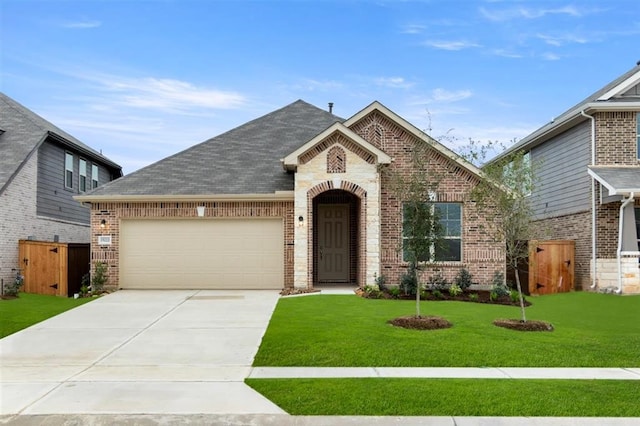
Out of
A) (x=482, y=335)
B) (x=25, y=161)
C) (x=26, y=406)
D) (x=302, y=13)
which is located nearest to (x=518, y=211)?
(x=482, y=335)

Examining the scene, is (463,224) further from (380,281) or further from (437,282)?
(380,281)

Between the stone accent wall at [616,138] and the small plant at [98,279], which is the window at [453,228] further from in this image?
the small plant at [98,279]

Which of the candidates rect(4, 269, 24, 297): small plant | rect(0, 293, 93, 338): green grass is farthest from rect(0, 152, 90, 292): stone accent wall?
rect(0, 293, 93, 338): green grass

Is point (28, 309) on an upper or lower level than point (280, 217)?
lower

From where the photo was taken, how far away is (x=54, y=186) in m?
21.5

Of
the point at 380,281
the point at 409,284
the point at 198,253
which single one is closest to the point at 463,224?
the point at 409,284

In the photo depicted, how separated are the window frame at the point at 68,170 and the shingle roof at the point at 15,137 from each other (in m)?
0.52

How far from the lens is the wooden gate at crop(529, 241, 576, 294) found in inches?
694

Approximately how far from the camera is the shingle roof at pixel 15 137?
734 inches

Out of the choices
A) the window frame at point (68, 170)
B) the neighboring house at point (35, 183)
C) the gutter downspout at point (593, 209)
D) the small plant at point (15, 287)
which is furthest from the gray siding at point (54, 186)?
the gutter downspout at point (593, 209)

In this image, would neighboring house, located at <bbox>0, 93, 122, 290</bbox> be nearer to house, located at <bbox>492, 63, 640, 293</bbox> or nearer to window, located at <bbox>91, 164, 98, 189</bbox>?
window, located at <bbox>91, 164, 98, 189</bbox>

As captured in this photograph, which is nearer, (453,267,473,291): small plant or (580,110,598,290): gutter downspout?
(453,267,473,291): small plant

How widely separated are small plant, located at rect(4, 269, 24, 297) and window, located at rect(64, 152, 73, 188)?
6.20m

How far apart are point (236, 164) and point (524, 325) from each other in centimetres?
1143
